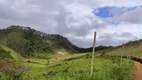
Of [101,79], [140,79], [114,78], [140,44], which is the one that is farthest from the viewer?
[140,44]

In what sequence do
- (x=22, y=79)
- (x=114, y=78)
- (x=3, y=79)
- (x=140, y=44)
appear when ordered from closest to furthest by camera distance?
(x=3, y=79), (x=22, y=79), (x=114, y=78), (x=140, y=44)

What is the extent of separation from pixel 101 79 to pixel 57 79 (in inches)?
193

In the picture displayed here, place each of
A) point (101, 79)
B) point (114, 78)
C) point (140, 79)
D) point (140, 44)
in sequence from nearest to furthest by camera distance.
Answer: point (101, 79), point (114, 78), point (140, 79), point (140, 44)

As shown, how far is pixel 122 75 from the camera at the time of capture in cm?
3095

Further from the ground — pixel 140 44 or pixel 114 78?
pixel 140 44

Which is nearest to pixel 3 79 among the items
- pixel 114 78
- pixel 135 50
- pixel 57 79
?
pixel 57 79

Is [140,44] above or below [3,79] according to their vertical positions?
above

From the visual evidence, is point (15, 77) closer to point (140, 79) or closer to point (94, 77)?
point (94, 77)

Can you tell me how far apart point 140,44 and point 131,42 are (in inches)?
459

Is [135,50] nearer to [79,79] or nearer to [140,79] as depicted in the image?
[140,79]

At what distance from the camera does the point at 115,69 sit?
104 ft

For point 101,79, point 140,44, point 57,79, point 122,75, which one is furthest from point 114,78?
point 140,44

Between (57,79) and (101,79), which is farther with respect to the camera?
(101,79)

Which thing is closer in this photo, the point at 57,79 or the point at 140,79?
the point at 57,79
